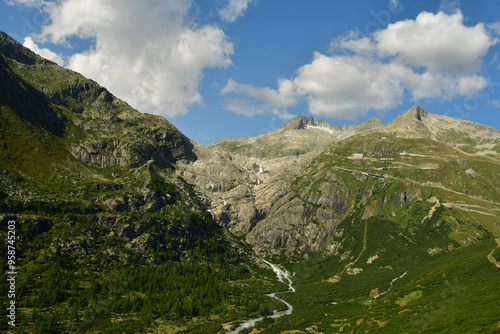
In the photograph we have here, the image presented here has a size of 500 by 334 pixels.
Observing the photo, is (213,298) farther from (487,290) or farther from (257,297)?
(487,290)

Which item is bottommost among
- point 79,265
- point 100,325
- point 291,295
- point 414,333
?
point 291,295

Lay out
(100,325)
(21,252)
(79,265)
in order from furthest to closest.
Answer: (79,265)
(21,252)
(100,325)

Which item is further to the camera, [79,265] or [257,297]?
[257,297]

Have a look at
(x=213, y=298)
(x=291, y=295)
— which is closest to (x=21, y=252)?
(x=213, y=298)

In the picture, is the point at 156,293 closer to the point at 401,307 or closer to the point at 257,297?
the point at 257,297

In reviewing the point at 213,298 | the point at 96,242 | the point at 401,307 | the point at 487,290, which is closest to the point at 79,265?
the point at 96,242

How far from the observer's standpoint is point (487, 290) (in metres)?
71.6

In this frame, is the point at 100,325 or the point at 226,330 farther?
the point at 226,330

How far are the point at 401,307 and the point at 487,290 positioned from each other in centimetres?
2448

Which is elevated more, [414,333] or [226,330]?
[414,333]

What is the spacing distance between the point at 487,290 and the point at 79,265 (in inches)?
7433

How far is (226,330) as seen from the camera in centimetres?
12606

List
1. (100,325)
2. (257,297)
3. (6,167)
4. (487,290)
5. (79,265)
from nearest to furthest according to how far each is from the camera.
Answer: (487,290)
(100,325)
(79,265)
(257,297)
(6,167)

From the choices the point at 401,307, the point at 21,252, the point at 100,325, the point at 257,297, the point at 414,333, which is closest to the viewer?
the point at 414,333
